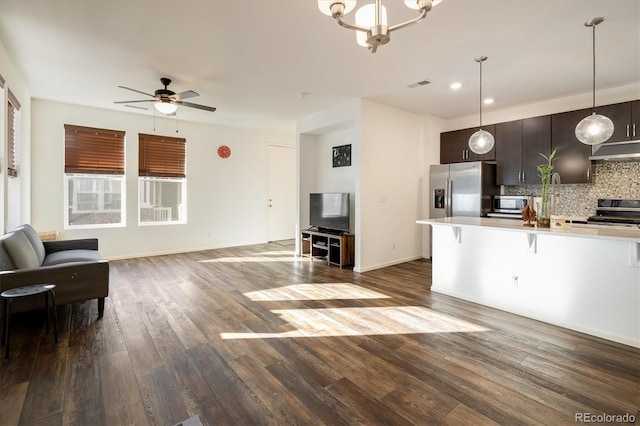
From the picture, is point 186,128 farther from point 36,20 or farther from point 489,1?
point 489,1

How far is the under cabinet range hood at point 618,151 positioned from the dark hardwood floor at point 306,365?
2.87 meters

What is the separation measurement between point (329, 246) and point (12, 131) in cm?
462

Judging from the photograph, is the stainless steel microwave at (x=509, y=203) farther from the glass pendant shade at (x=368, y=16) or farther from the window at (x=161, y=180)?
the window at (x=161, y=180)

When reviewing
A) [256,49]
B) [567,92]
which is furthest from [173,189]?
[567,92]

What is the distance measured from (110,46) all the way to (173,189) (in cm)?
359

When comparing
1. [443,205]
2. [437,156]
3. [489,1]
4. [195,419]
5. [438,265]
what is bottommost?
[195,419]

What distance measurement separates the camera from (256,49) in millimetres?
3184

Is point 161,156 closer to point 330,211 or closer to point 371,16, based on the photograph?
point 330,211

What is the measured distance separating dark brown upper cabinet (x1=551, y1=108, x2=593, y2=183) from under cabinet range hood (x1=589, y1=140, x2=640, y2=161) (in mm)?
145

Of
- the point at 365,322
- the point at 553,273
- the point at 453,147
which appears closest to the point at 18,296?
the point at 365,322

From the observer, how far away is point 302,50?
3207 mm

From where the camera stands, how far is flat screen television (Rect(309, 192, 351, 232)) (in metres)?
5.39

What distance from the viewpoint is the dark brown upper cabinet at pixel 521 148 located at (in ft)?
16.0
